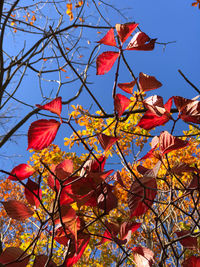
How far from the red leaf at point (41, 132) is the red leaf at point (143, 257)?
15.1 inches

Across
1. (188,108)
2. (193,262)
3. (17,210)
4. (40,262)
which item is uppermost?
(188,108)

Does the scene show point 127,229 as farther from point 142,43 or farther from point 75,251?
point 142,43

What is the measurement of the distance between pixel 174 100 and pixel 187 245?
1.44ft

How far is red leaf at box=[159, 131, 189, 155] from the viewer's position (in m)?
0.60

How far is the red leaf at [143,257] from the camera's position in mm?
614

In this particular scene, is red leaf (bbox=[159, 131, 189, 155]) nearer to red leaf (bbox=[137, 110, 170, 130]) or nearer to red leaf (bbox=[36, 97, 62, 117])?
red leaf (bbox=[137, 110, 170, 130])

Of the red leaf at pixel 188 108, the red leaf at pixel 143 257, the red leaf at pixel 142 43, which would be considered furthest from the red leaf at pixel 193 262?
the red leaf at pixel 142 43

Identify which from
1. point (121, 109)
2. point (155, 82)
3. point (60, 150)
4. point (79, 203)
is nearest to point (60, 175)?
point (79, 203)

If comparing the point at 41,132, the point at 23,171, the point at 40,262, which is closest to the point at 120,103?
the point at 41,132

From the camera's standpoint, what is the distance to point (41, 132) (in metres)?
0.61

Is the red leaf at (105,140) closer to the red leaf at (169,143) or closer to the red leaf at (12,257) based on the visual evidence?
the red leaf at (169,143)

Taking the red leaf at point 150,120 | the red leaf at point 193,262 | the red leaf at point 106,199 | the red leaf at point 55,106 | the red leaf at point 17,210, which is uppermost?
the red leaf at point 55,106

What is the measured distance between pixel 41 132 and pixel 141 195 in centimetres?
31

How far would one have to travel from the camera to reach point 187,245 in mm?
706
